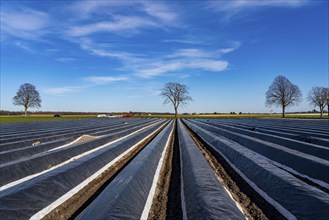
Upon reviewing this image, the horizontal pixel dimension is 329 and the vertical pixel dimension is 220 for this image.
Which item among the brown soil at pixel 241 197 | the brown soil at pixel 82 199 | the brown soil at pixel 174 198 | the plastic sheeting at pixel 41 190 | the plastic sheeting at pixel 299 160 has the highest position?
the plastic sheeting at pixel 299 160

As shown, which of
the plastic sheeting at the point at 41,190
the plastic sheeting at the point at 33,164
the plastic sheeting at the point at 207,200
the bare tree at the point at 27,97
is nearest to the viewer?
the plastic sheeting at the point at 207,200

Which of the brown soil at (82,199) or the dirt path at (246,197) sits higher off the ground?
the dirt path at (246,197)

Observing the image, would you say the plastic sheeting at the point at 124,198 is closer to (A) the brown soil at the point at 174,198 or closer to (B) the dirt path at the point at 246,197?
(A) the brown soil at the point at 174,198

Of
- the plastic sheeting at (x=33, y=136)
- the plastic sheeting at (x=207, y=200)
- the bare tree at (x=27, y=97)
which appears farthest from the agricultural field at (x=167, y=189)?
the bare tree at (x=27, y=97)

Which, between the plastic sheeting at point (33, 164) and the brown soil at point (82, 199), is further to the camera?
the plastic sheeting at point (33, 164)

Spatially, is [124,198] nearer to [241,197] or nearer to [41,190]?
[41,190]

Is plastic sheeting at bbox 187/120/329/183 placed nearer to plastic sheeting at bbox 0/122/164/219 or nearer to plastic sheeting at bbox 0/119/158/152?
plastic sheeting at bbox 0/122/164/219

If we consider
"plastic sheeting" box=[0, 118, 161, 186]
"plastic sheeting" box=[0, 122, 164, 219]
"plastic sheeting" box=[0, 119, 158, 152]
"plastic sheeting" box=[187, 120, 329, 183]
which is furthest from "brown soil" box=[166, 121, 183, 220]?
"plastic sheeting" box=[0, 119, 158, 152]

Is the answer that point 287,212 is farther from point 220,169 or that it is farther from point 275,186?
point 220,169

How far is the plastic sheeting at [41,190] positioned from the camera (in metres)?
3.46

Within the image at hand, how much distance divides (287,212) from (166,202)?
1693 millimetres

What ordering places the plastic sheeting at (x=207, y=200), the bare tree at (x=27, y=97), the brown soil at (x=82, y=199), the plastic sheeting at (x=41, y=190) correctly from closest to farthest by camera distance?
the plastic sheeting at (x=207, y=200) < the plastic sheeting at (x=41, y=190) < the brown soil at (x=82, y=199) < the bare tree at (x=27, y=97)

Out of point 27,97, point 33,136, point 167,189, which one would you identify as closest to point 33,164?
point 167,189

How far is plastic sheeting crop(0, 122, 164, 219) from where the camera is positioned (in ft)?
11.4
